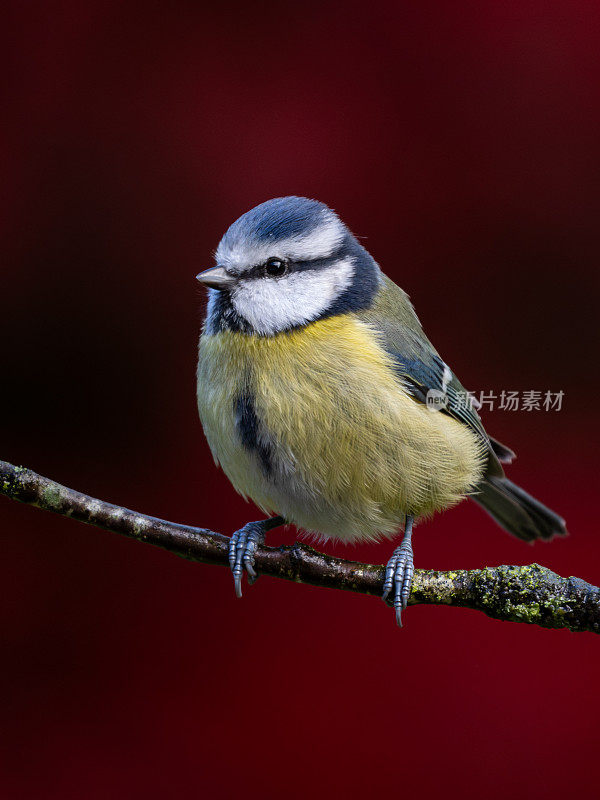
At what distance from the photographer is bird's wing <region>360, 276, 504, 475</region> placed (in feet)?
3.42

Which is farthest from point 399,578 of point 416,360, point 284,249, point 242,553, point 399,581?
point 284,249

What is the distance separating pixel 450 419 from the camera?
111 cm

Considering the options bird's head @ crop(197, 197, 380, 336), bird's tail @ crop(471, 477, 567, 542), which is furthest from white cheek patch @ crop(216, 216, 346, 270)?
bird's tail @ crop(471, 477, 567, 542)

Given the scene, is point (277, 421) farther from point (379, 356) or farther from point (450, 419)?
point (450, 419)

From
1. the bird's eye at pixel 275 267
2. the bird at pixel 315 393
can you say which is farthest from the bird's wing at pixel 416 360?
the bird's eye at pixel 275 267

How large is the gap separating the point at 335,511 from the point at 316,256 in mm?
321

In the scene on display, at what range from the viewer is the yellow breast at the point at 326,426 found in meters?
0.94

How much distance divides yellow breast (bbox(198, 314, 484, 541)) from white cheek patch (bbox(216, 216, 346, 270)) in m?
0.08

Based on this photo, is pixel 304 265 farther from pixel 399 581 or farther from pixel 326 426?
pixel 399 581

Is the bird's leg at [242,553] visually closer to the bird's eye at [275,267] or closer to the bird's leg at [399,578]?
the bird's leg at [399,578]

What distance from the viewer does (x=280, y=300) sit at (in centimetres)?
96

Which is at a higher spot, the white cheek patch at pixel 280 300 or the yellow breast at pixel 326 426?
the white cheek patch at pixel 280 300

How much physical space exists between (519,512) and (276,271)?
0.58 metres

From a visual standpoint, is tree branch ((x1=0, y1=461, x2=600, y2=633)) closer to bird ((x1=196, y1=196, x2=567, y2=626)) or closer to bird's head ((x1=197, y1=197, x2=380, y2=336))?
bird ((x1=196, y1=196, x2=567, y2=626))
